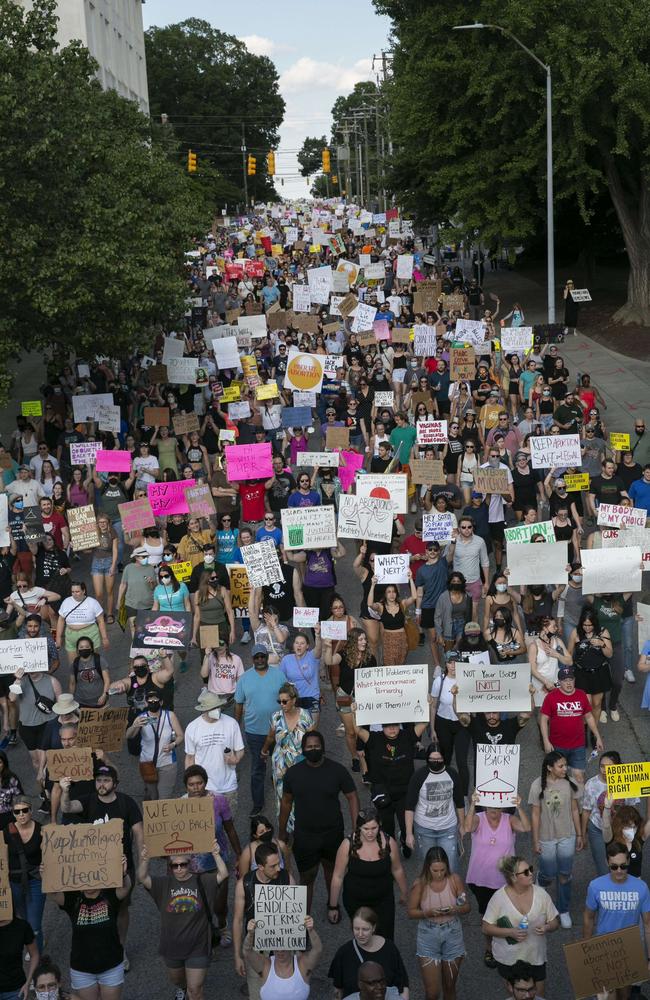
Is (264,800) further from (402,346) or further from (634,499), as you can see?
(402,346)

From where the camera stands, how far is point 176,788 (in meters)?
9.92

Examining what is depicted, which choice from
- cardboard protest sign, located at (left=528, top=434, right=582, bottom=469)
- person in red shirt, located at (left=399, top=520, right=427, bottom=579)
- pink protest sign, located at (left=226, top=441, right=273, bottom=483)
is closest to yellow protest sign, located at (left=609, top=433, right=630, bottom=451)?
cardboard protest sign, located at (left=528, top=434, right=582, bottom=469)

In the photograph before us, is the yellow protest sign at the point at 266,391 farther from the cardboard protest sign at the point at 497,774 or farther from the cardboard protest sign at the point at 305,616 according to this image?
the cardboard protest sign at the point at 497,774

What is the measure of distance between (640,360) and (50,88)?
17.3 metres

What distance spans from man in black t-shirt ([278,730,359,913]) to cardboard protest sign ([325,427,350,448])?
9709 mm

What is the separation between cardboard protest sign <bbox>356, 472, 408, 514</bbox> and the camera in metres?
14.2

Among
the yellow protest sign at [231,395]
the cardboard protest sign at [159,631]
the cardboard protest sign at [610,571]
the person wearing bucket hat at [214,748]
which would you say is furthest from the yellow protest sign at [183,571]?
the yellow protest sign at [231,395]

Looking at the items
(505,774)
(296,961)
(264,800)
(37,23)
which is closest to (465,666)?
(505,774)

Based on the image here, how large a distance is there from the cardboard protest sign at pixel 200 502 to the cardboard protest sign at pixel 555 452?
13.0 feet

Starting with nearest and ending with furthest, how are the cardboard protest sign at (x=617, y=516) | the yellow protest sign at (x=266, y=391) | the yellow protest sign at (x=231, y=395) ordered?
the cardboard protest sign at (x=617, y=516) → the yellow protest sign at (x=266, y=391) → the yellow protest sign at (x=231, y=395)

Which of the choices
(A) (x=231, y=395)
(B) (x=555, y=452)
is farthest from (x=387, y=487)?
(A) (x=231, y=395)

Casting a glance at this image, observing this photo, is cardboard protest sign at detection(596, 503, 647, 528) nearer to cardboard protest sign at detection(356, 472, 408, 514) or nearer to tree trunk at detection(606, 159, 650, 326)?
cardboard protest sign at detection(356, 472, 408, 514)

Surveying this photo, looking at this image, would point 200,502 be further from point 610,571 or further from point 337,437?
point 610,571

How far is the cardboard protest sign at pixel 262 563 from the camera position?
1254cm
